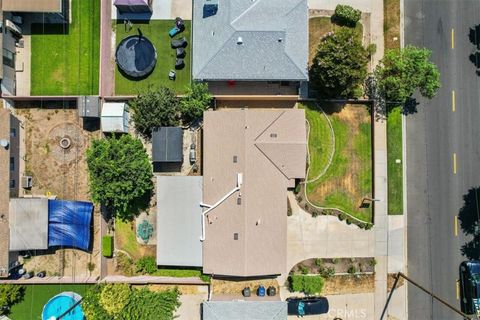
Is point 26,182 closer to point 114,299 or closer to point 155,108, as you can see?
point 114,299

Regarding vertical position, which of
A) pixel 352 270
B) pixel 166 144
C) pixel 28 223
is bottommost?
pixel 352 270

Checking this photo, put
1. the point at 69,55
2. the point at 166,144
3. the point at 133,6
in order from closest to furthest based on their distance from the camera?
the point at 166,144 < the point at 133,6 < the point at 69,55

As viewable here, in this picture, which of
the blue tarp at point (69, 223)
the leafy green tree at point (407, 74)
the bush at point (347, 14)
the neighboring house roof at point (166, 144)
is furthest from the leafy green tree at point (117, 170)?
the leafy green tree at point (407, 74)

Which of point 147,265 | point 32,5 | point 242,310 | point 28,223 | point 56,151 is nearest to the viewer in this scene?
point 242,310

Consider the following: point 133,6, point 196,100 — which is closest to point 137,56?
point 133,6

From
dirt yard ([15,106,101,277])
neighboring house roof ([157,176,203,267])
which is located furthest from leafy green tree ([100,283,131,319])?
dirt yard ([15,106,101,277])

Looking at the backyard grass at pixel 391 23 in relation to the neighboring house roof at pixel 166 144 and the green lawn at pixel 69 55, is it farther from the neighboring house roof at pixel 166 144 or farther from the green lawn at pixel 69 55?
the green lawn at pixel 69 55

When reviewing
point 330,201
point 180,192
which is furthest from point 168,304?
point 330,201

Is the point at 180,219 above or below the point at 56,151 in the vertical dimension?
below
